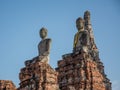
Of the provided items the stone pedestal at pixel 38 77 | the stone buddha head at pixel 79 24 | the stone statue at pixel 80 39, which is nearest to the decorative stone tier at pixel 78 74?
the stone statue at pixel 80 39

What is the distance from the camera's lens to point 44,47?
2281 centimetres

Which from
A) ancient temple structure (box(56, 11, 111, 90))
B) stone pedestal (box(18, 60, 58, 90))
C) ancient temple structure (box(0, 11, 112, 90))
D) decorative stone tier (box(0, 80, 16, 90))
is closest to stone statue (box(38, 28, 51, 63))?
ancient temple structure (box(0, 11, 112, 90))

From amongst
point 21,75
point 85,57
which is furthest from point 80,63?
point 21,75

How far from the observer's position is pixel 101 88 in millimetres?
22484

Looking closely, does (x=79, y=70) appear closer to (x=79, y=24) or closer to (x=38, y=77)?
(x=38, y=77)

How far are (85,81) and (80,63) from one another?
54.3 inches

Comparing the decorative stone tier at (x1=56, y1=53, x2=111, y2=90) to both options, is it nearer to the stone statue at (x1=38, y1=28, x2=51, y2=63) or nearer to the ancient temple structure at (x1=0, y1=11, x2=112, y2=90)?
the ancient temple structure at (x1=0, y1=11, x2=112, y2=90)

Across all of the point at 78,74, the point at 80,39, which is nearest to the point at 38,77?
the point at 78,74

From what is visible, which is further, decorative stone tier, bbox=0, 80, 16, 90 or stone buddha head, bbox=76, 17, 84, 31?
stone buddha head, bbox=76, 17, 84, 31

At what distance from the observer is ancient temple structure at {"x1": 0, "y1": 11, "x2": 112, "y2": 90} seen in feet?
69.2

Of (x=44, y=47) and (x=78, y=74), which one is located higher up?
(x=44, y=47)

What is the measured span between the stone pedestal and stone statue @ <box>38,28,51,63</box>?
1.69 feet

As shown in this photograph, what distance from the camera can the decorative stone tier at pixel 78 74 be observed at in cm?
2211

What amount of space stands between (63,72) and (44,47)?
223cm
